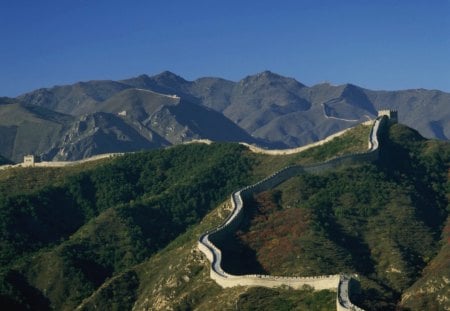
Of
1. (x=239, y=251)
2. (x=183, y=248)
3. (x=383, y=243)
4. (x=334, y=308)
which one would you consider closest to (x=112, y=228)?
(x=183, y=248)

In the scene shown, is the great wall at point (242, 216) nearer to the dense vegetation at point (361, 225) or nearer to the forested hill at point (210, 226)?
the forested hill at point (210, 226)

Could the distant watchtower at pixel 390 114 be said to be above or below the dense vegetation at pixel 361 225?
above

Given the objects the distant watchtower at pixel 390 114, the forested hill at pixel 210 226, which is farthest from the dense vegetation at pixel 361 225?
the distant watchtower at pixel 390 114

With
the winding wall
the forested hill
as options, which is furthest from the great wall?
the forested hill

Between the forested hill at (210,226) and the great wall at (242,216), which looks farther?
the forested hill at (210,226)

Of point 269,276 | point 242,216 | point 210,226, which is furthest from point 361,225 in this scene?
point 269,276

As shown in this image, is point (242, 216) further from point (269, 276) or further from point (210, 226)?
point (269, 276)

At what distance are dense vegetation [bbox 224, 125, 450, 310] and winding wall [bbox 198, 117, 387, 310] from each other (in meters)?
1.68

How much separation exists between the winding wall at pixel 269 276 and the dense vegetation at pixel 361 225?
1680 millimetres

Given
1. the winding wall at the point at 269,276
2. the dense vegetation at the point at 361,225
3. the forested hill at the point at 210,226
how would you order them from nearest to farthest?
the winding wall at the point at 269,276
the forested hill at the point at 210,226
the dense vegetation at the point at 361,225

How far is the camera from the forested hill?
12456 centimetres

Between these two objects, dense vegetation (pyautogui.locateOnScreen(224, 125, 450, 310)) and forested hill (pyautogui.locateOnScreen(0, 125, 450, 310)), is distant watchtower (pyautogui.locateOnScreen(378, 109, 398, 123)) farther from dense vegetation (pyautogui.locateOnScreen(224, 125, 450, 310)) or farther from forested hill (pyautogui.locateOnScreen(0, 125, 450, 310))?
dense vegetation (pyautogui.locateOnScreen(224, 125, 450, 310))

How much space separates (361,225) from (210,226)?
1823 centimetres

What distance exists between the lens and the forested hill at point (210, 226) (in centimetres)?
12456
